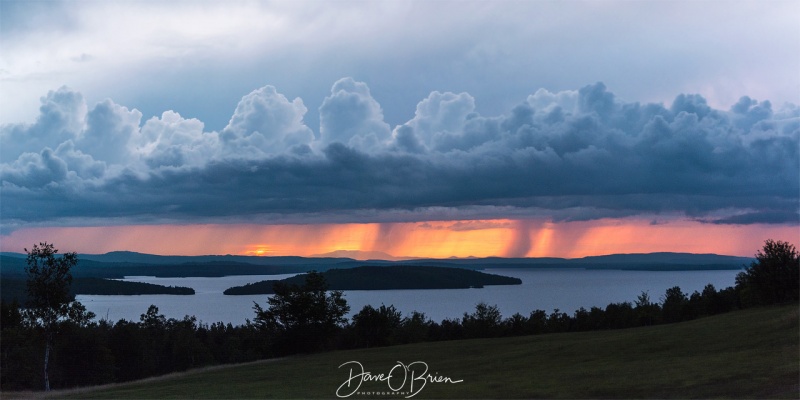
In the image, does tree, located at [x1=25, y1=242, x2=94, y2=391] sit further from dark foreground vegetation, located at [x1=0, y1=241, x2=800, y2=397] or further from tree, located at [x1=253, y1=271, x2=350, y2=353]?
tree, located at [x1=253, y1=271, x2=350, y2=353]

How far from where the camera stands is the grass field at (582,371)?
22000mm

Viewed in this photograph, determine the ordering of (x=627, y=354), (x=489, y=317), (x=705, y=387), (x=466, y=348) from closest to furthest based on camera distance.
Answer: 1. (x=705, y=387)
2. (x=627, y=354)
3. (x=466, y=348)
4. (x=489, y=317)

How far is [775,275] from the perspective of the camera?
46812 mm

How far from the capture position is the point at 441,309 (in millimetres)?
169125

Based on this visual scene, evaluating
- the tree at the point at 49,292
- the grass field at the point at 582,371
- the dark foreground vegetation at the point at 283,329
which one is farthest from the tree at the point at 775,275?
the tree at the point at 49,292

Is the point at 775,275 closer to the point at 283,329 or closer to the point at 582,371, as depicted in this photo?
the point at 582,371

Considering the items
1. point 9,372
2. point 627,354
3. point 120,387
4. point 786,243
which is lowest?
point 9,372

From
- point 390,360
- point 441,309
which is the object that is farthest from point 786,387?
point 441,309

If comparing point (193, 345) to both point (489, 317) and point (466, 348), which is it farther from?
point (466, 348)

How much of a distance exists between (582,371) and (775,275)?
87.9 feet

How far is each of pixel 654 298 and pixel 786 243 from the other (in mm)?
151136

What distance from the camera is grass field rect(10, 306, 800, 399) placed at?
22.0 metres

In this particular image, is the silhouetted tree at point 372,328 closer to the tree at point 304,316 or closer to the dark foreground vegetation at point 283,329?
the dark foreground vegetation at point 283,329

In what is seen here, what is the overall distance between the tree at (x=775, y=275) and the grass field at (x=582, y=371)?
10171mm
